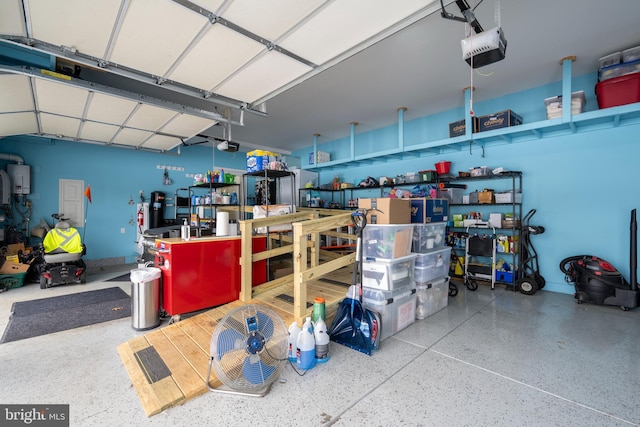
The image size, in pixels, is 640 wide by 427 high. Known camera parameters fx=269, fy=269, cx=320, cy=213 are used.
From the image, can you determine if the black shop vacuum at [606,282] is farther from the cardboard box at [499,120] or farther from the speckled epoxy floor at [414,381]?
the cardboard box at [499,120]

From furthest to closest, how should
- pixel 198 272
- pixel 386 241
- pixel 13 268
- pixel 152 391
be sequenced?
pixel 13 268
pixel 198 272
pixel 386 241
pixel 152 391

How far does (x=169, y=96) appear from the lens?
5266mm

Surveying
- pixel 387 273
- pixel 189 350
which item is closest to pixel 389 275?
pixel 387 273

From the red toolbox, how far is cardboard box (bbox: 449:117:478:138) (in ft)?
5.37

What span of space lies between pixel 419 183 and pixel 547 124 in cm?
233

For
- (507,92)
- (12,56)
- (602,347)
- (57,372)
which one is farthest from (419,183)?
(12,56)

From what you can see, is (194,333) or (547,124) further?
(547,124)

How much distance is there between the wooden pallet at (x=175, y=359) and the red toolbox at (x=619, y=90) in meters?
4.80

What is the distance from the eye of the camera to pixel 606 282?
380 cm

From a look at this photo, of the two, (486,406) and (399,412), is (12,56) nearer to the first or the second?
(399,412)

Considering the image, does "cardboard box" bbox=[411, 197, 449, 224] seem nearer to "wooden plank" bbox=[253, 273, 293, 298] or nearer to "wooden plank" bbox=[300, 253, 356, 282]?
"wooden plank" bbox=[300, 253, 356, 282]

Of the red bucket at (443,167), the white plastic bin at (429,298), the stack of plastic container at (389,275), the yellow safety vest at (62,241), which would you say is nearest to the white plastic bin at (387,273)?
the stack of plastic container at (389,275)

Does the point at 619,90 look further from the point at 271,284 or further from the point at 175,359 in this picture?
the point at 175,359

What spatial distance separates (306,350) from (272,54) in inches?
112
